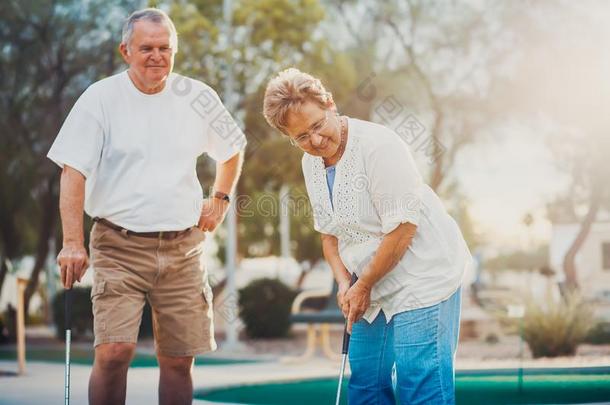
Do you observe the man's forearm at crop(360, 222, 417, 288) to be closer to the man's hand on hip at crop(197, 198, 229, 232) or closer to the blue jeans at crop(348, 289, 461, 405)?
the blue jeans at crop(348, 289, 461, 405)

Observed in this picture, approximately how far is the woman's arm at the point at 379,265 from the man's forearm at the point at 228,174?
0.75m

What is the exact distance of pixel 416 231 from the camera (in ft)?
9.05

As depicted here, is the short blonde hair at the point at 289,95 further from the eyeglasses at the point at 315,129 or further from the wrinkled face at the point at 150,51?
the wrinkled face at the point at 150,51

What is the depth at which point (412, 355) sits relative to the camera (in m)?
2.70

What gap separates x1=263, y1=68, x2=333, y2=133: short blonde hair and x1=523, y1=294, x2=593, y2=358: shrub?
22.7ft

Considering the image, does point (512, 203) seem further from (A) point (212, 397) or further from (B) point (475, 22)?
(A) point (212, 397)

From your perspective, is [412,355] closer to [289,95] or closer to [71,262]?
[289,95]

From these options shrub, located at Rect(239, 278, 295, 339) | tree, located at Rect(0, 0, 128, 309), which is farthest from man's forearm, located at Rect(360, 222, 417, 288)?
tree, located at Rect(0, 0, 128, 309)

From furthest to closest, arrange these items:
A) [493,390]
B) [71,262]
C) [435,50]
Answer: [435,50] → [493,390] → [71,262]

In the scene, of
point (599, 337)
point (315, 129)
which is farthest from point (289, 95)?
point (599, 337)

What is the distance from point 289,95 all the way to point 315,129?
11 cm

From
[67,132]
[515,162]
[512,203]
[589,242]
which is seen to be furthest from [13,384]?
[589,242]

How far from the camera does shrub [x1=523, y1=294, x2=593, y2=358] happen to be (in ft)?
30.0

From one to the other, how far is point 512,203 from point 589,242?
4.80 meters
